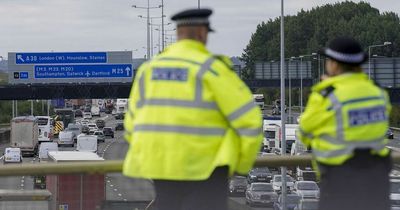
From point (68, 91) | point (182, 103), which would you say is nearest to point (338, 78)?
point (182, 103)

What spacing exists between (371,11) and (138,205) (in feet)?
399

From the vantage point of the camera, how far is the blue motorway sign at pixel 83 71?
7312cm

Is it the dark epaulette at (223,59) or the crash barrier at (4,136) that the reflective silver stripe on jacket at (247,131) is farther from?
the crash barrier at (4,136)

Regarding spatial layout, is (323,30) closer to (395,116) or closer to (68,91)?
(395,116)

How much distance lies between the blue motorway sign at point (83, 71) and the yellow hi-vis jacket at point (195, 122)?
6774cm

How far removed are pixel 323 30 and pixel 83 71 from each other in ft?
180

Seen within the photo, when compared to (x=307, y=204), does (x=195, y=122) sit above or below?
above

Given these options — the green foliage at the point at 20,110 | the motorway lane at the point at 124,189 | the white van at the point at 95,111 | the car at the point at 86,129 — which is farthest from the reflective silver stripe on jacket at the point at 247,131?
the white van at the point at 95,111

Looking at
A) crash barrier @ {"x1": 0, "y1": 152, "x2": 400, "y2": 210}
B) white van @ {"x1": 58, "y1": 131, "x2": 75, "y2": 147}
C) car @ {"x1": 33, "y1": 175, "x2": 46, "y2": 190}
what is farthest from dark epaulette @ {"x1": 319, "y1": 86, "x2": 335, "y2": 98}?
white van @ {"x1": 58, "y1": 131, "x2": 75, "y2": 147}

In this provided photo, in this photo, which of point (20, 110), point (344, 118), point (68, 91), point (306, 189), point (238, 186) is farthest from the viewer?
point (20, 110)

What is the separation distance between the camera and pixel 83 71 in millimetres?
74312

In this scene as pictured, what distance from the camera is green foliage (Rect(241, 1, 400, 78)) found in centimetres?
11425

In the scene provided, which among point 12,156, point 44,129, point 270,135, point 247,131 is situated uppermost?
point 247,131

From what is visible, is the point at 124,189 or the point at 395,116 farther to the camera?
the point at 395,116
